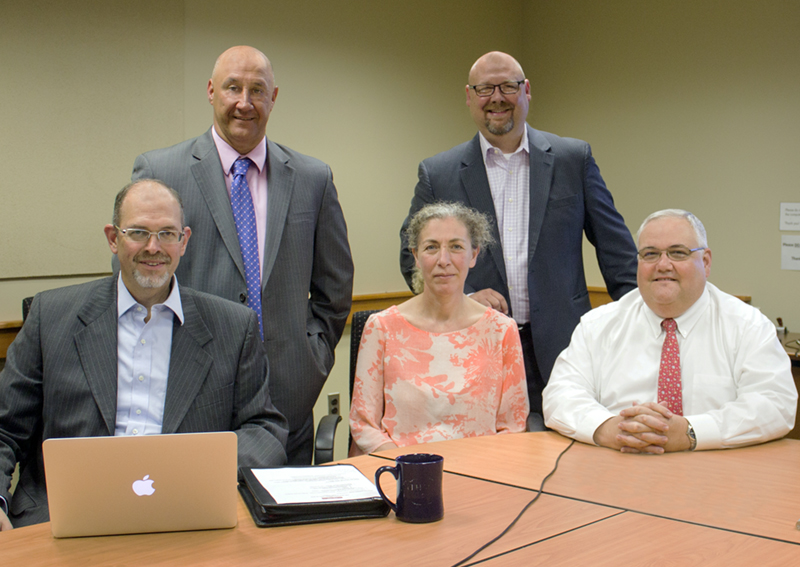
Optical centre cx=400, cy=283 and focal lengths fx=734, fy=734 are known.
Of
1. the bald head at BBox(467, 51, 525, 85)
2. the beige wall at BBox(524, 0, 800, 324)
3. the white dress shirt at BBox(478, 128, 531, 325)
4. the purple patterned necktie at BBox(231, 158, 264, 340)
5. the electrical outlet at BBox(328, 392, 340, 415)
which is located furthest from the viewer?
the electrical outlet at BBox(328, 392, 340, 415)

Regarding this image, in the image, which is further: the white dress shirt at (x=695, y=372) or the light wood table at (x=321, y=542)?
the white dress shirt at (x=695, y=372)

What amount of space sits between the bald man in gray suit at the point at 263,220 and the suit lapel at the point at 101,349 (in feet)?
1.44

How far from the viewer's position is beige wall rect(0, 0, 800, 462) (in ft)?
10.4

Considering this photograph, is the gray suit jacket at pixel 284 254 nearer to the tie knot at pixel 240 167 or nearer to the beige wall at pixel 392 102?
the tie knot at pixel 240 167

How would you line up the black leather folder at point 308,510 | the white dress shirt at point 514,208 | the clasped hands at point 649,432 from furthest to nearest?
the white dress shirt at point 514,208
the clasped hands at point 649,432
the black leather folder at point 308,510

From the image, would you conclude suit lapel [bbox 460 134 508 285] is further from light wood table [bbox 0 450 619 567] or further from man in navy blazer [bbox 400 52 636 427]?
light wood table [bbox 0 450 619 567]

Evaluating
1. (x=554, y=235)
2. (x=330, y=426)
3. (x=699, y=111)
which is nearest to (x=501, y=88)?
(x=554, y=235)

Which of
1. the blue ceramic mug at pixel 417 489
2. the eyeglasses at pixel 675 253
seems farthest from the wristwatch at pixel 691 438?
the blue ceramic mug at pixel 417 489

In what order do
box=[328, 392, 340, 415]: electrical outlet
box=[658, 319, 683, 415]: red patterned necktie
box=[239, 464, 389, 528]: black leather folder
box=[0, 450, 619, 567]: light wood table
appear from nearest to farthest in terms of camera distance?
1. box=[0, 450, 619, 567]: light wood table
2. box=[239, 464, 389, 528]: black leather folder
3. box=[658, 319, 683, 415]: red patterned necktie
4. box=[328, 392, 340, 415]: electrical outlet

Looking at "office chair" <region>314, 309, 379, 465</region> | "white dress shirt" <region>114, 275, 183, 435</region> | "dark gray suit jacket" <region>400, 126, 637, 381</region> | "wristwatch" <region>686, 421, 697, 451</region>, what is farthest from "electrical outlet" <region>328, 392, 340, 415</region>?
"wristwatch" <region>686, 421, 697, 451</region>

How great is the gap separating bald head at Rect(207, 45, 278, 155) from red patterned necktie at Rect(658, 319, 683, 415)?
4.81 ft

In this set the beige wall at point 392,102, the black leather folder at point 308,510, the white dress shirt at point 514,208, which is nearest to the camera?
the black leather folder at point 308,510

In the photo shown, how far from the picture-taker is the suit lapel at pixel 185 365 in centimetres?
191

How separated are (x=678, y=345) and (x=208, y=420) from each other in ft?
4.43
